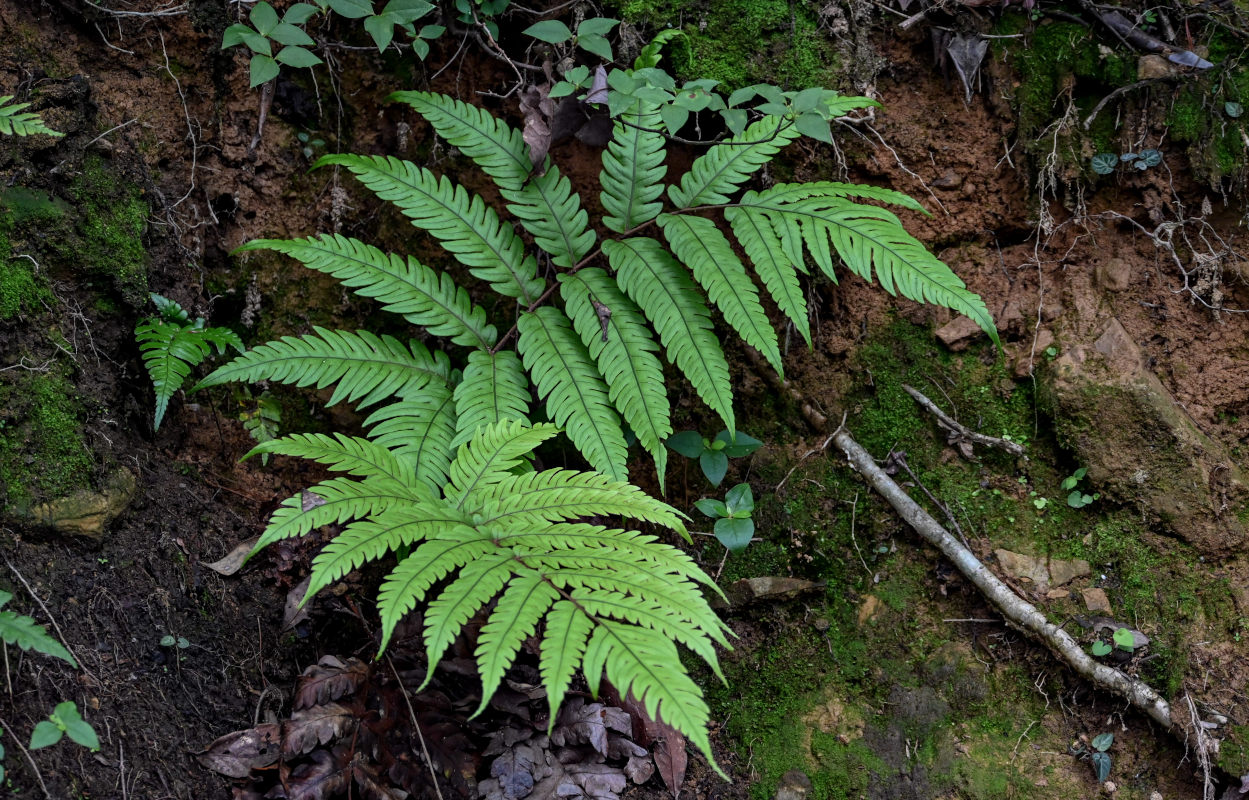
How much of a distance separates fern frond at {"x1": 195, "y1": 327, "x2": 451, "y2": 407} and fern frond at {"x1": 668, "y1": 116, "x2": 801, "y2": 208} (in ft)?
4.21

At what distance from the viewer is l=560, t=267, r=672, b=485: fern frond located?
316 centimetres

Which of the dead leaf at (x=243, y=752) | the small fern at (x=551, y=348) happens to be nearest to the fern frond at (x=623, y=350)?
the small fern at (x=551, y=348)

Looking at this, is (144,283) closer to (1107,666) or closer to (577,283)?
(577,283)

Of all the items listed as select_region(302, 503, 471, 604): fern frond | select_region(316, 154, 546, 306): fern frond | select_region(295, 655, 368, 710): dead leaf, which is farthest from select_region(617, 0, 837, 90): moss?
select_region(295, 655, 368, 710): dead leaf

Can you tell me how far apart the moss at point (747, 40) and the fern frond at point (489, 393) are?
1614 mm

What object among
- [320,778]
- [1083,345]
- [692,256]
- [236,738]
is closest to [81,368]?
[236,738]

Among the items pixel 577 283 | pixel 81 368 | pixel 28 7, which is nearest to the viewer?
pixel 81 368

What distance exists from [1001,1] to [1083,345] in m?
1.67

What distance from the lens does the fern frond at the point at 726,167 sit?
11.4 feet

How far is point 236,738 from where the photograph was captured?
8.64ft

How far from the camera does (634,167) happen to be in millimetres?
3473

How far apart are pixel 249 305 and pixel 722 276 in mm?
2094

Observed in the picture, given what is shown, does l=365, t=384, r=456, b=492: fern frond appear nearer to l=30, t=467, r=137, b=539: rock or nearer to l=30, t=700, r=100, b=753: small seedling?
l=30, t=467, r=137, b=539: rock

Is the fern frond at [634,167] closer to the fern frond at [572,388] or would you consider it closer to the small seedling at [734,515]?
the fern frond at [572,388]
